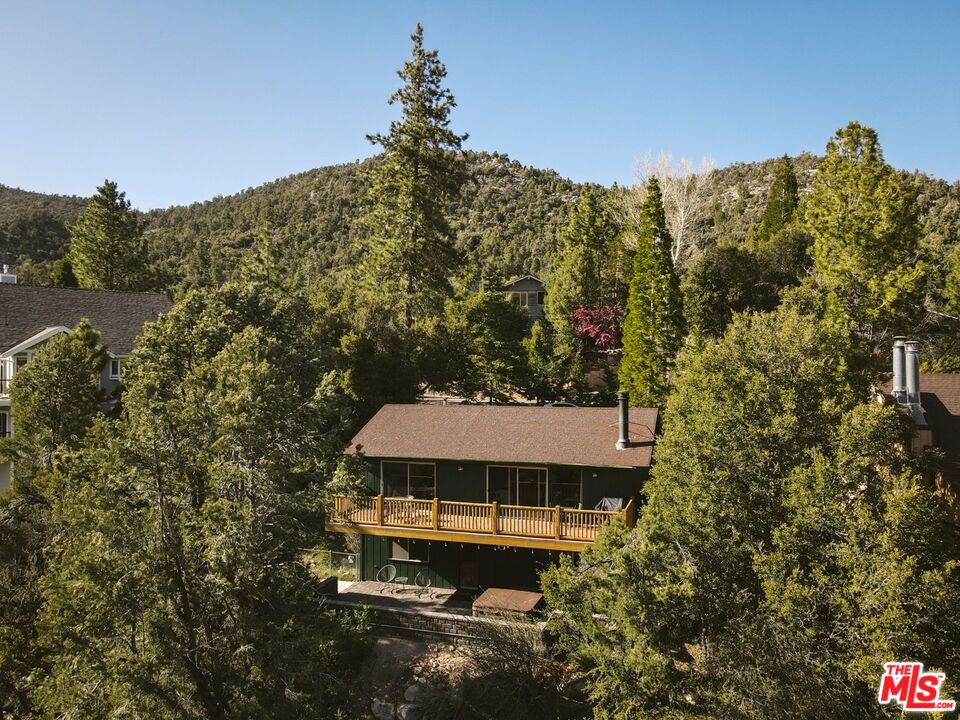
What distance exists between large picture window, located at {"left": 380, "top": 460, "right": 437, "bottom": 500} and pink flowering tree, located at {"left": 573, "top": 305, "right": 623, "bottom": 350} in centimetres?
2090

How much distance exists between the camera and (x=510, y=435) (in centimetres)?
2258

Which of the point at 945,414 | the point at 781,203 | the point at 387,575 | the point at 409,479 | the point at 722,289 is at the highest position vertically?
the point at 781,203

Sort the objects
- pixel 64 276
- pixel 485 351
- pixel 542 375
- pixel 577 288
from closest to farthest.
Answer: pixel 485 351
pixel 542 375
pixel 577 288
pixel 64 276

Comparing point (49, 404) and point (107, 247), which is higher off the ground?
point (107, 247)

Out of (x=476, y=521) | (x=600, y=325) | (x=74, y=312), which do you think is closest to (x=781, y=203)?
(x=600, y=325)

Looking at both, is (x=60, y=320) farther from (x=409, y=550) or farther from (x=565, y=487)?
(x=565, y=487)

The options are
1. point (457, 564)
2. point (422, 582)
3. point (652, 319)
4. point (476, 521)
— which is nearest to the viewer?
point (476, 521)

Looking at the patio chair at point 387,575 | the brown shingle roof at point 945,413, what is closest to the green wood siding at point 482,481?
the patio chair at point 387,575

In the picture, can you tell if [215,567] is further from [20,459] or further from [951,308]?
[951,308]

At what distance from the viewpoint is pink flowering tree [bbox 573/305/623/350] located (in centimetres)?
4156

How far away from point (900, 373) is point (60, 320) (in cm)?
3478

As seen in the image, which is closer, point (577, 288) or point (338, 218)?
point (577, 288)

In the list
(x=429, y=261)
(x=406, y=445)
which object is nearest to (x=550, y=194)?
(x=429, y=261)

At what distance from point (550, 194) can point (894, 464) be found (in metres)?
100
